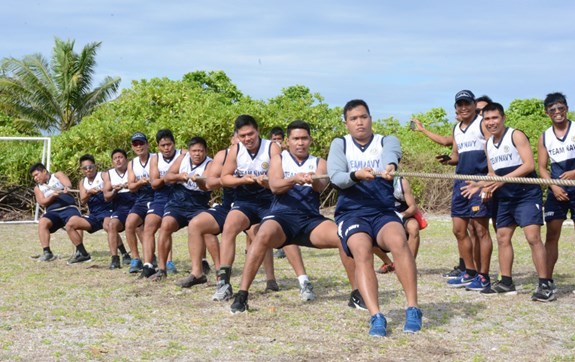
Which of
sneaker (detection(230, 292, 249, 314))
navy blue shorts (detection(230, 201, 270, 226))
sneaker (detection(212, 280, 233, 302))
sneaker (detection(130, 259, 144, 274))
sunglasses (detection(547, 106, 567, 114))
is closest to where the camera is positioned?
sneaker (detection(230, 292, 249, 314))

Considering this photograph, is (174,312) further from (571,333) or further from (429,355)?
(571,333)

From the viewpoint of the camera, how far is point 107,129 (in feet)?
67.5

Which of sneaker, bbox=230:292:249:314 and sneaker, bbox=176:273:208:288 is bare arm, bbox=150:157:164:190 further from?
sneaker, bbox=230:292:249:314

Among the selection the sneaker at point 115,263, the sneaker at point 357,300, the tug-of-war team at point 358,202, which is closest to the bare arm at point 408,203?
the tug-of-war team at point 358,202

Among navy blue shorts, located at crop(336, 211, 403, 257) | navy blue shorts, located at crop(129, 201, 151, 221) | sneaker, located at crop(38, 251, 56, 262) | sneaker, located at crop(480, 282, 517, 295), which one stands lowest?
sneaker, located at crop(38, 251, 56, 262)

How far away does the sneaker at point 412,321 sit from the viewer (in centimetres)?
629

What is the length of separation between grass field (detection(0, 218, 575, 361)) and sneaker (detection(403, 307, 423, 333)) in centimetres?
8

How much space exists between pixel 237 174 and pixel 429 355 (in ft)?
11.3

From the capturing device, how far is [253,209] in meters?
8.34

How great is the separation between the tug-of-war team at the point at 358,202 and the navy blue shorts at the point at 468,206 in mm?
13

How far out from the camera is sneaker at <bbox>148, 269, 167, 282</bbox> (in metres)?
9.48

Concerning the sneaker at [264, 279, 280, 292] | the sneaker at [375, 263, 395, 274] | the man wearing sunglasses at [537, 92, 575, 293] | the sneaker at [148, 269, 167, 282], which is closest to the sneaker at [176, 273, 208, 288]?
the sneaker at [148, 269, 167, 282]

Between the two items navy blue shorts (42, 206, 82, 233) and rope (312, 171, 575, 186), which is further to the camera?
navy blue shorts (42, 206, 82, 233)

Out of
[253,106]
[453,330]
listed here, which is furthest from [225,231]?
[253,106]
